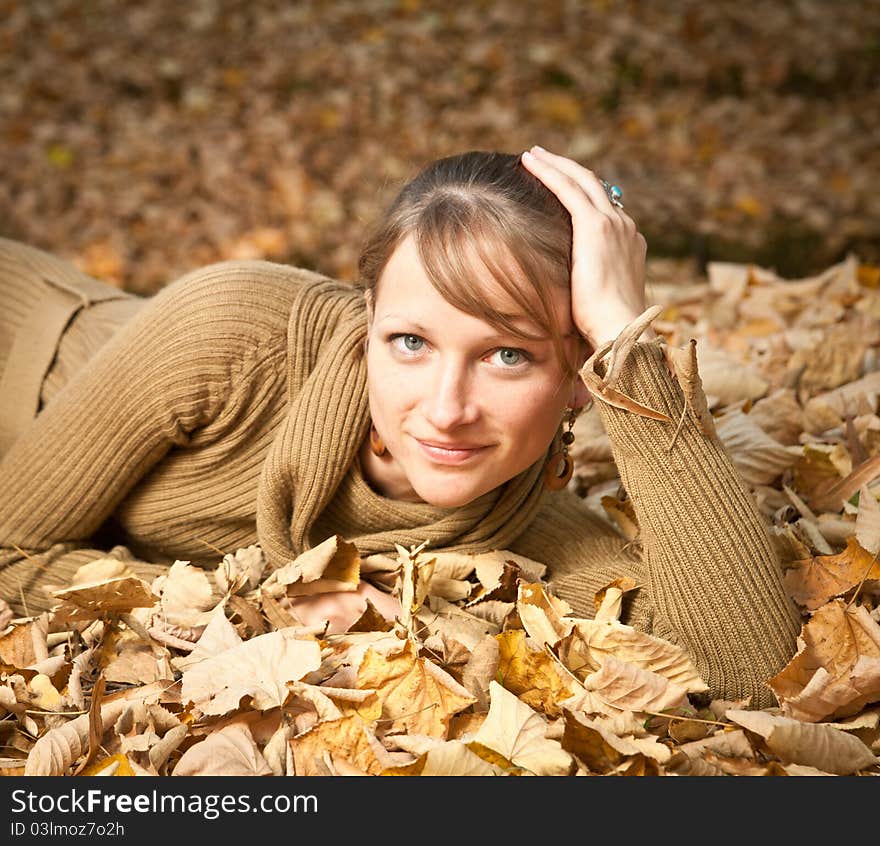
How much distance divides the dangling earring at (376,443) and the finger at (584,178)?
61 centimetres

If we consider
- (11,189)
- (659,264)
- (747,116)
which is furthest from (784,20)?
(11,189)

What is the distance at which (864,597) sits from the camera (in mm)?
2117

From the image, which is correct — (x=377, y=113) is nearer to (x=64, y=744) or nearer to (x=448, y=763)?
(x=64, y=744)

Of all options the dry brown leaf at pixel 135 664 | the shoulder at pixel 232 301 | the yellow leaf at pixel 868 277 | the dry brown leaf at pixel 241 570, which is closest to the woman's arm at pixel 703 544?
the shoulder at pixel 232 301

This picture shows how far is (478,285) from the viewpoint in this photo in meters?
1.80

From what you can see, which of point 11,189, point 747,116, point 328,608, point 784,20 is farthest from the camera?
point 784,20

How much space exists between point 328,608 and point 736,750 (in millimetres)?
795

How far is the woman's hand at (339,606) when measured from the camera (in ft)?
6.84

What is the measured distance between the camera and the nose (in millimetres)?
1823

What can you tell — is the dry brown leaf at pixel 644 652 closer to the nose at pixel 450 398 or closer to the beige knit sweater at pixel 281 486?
the beige knit sweater at pixel 281 486

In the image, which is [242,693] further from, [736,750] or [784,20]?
[784,20]

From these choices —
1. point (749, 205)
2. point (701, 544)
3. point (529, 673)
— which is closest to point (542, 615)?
point (529, 673)

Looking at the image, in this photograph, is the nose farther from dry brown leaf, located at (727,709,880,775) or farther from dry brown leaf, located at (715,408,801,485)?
dry brown leaf, located at (715,408,801,485)

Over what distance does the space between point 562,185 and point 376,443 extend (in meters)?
0.62
